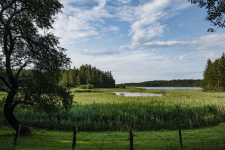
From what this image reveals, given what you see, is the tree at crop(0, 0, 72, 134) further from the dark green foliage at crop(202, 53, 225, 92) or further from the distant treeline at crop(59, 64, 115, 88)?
the distant treeline at crop(59, 64, 115, 88)

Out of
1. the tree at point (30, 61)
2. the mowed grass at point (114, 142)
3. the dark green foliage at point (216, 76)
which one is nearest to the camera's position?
the mowed grass at point (114, 142)

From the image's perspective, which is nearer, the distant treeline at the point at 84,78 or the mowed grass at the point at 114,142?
the mowed grass at the point at 114,142

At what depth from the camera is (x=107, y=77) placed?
6575 inches

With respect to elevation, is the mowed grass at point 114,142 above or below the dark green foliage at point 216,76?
below

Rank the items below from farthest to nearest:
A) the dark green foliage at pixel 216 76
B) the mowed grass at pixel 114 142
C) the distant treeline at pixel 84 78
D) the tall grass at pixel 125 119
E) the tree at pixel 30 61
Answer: the distant treeline at pixel 84 78 → the dark green foliage at pixel 216 76 → the tall grass at pixel 125 119 → the tree at pixel 30 61 → the mowed grass at pixel 114 142

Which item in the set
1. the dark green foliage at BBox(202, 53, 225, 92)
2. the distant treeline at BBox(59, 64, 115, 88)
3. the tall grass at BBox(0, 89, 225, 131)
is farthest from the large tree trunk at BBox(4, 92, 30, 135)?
the distant treeline at BBox(59, 64, 115, 88)

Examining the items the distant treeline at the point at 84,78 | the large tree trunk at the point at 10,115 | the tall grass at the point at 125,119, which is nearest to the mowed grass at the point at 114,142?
the large tree trunk at the point at 10,115

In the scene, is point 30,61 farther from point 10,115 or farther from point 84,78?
point 84,78

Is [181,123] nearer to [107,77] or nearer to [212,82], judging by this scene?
[212,82]

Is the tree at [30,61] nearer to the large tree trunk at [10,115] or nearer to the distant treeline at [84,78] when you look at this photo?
the large tree trunk at [10,115]

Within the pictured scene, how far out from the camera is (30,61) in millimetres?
15992

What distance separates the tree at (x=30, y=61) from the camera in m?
15.1

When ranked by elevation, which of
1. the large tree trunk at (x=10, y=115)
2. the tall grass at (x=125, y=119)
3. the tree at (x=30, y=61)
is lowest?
the tall grass at (x=125, y=119)

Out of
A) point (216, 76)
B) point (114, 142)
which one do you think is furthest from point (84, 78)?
point (114, 142)
